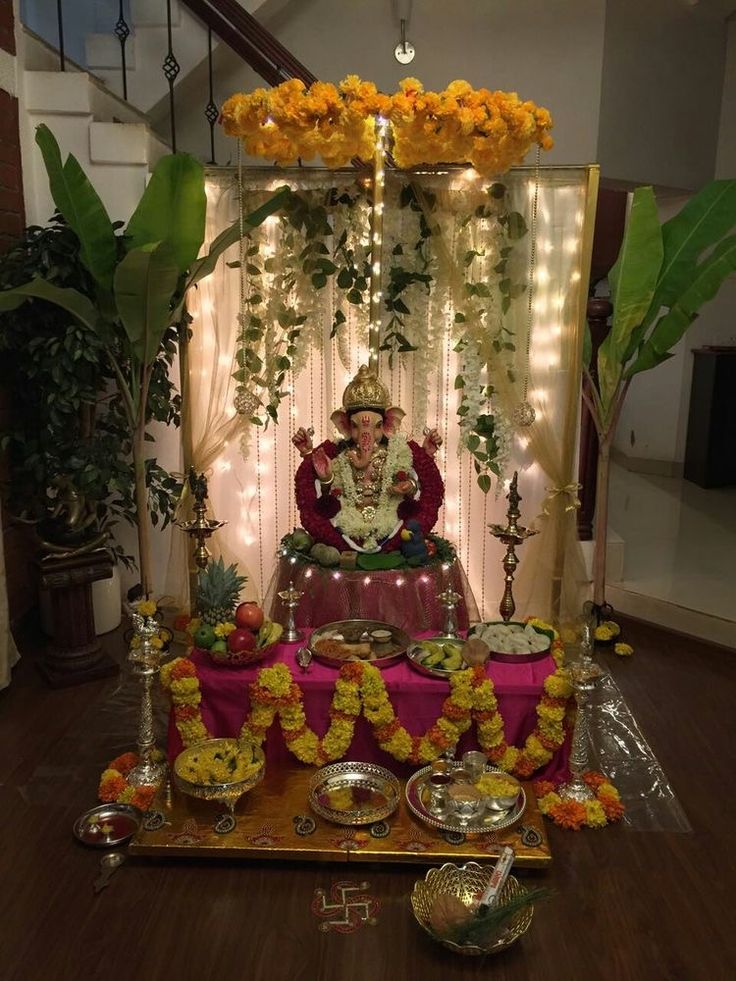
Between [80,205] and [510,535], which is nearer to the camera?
[80,205]

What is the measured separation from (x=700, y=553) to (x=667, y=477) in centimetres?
264

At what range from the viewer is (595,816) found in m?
2.90

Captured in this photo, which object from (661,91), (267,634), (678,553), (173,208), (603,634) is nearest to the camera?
(267,634)

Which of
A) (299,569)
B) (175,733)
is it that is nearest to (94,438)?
(299,569)

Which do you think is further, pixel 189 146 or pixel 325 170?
pixel 189 146

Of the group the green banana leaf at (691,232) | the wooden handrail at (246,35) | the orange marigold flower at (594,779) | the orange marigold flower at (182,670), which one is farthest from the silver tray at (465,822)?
the wooden handrail at (246,35)

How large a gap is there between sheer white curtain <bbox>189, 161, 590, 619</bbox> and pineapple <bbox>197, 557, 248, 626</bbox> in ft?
4.48

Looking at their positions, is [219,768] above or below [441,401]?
below

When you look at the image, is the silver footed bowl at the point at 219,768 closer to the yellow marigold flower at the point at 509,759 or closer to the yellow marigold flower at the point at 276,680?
the yellow marigold flower at the point at 276,680

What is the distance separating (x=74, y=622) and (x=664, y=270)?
3.43 m

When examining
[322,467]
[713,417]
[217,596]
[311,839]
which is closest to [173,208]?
[322,467]

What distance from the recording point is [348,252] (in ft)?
14.1

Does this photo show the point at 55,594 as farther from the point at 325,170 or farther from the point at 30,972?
the point at 325,170

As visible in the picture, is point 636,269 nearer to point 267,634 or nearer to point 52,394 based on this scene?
point 267,634
